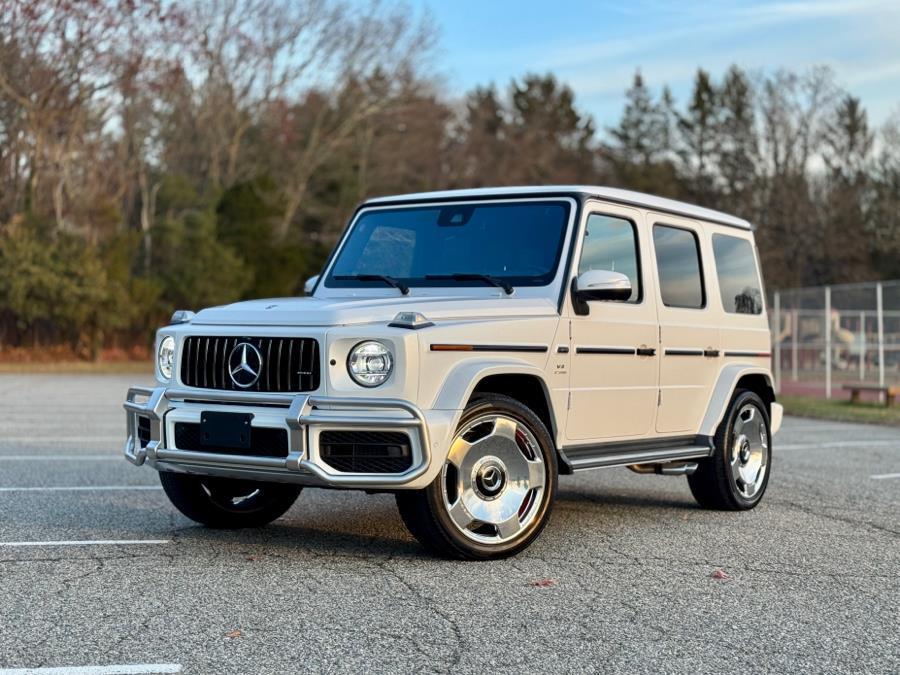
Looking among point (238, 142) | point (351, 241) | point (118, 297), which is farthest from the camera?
point (238, 142)

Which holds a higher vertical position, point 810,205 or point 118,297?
point 810,205

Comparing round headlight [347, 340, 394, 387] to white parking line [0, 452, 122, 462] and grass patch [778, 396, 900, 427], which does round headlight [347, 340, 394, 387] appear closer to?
white parking line [0, 452, 122, 462]

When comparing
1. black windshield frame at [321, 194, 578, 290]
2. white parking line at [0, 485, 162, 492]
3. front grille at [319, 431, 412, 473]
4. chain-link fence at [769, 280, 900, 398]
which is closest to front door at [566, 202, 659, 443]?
black windshield frame at [321, 194, 578, 290]

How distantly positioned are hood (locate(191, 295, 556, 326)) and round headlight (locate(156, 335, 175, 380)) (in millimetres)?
191

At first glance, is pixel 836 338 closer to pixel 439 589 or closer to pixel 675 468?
pixel 675 468

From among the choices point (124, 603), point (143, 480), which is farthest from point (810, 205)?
point (124, 603)

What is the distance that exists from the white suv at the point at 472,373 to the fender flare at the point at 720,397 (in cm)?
2

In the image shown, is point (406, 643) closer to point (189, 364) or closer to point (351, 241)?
point (189, 364)

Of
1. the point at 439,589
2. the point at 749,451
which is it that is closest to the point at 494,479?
the point at 439,589

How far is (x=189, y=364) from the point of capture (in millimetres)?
7051

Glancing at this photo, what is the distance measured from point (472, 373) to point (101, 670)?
107 inches

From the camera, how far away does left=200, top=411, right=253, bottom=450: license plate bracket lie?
21.7ft

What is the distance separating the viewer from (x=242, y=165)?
51.0 meters

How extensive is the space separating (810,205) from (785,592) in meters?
57.1
